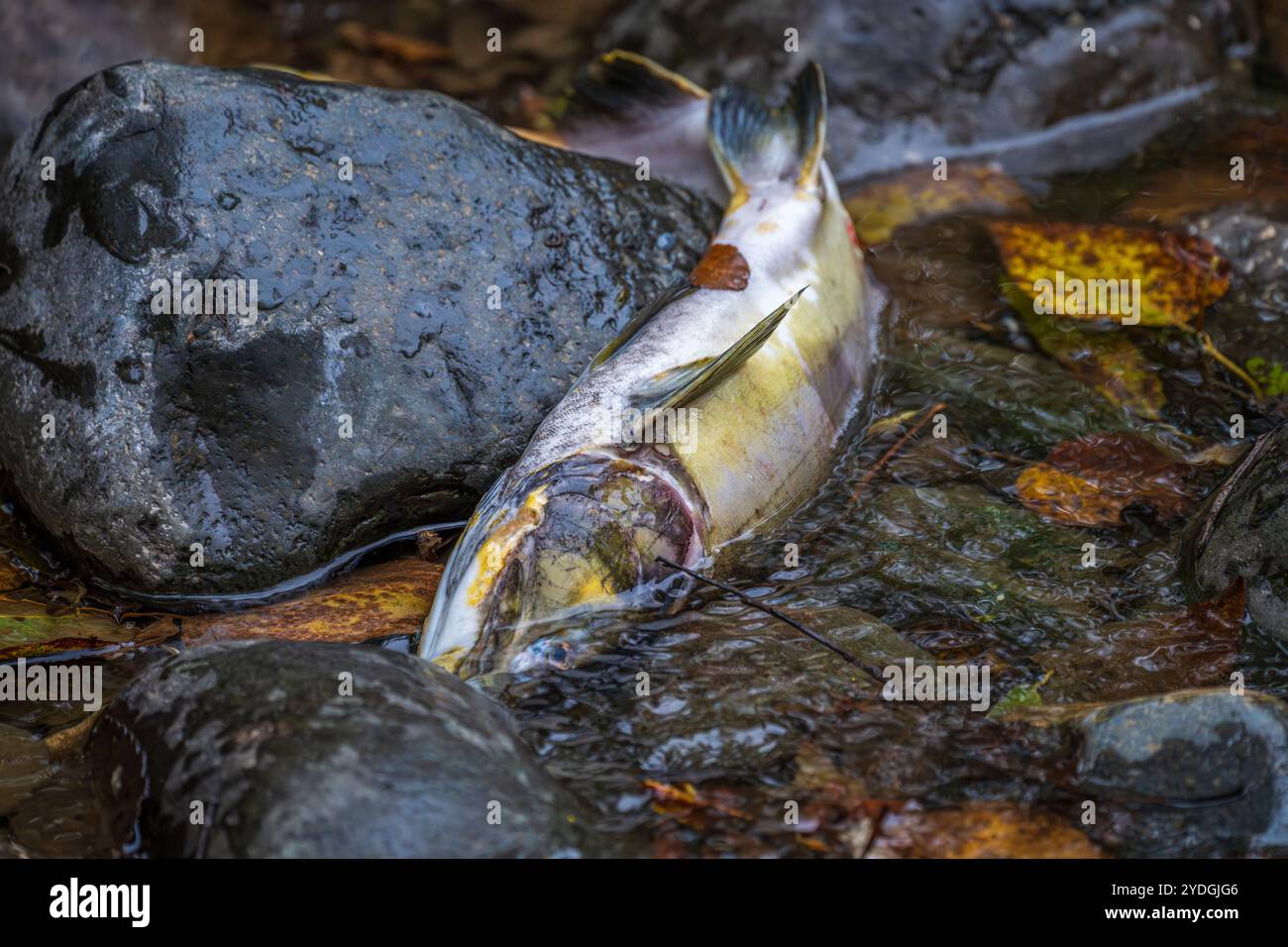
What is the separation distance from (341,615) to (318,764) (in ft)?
3.92

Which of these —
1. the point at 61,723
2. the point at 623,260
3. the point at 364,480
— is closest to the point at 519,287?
the point at 623,260

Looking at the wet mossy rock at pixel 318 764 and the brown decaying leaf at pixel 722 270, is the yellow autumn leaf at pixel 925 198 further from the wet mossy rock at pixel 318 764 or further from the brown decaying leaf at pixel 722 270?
the wet mossy rock at pixel 318 764

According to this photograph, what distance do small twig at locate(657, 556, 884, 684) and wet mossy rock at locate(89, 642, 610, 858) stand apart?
2.99 ft

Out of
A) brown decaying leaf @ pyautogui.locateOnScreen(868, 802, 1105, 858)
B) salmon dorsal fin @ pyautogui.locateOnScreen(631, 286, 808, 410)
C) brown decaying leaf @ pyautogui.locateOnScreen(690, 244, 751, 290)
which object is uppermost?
brown decaying leaf @ pyautogui.locateOnScreen(690, 244, 751, 290)

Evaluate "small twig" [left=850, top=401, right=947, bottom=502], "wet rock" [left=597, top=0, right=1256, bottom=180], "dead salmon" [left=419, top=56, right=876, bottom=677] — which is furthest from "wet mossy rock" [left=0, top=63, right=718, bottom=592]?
"wet rock" [left=597, top=0, right=1256, bottom=180]

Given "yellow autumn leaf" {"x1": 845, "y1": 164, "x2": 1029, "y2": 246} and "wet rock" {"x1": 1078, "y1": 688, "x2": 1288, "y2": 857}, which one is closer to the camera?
"wet rock" {"x1": 1078, "y1": 688, "x2": 1288, "y2": 857}

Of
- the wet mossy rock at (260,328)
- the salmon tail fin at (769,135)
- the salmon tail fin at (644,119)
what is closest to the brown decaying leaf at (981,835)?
the wet mossy rock at (260,328)

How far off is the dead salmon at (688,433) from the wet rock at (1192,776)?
4.66 feet

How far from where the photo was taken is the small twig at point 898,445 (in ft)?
14.3

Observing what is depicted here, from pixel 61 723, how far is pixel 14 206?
196 cm

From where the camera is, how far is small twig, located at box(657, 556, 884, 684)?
3.44m

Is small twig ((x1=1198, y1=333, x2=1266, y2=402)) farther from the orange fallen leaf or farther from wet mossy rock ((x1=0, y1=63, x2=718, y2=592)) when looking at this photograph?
the orange fallen leaf

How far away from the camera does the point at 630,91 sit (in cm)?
577

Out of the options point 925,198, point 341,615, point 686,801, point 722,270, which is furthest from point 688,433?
point 925,198
